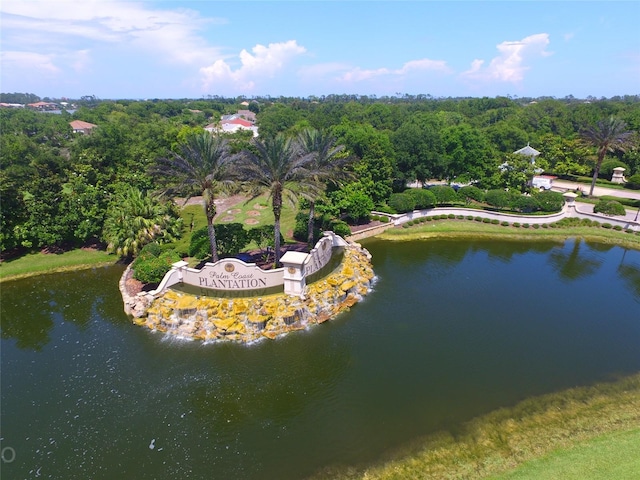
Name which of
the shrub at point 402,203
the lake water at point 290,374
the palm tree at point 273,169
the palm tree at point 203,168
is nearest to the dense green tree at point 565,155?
the shrub at point 402,203

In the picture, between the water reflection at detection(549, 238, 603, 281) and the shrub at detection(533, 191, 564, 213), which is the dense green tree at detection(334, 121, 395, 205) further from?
the water reflection at detection(549, 238, 603, 281)

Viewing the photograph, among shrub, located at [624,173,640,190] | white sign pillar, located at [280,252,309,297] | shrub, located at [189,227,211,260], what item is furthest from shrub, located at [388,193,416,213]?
shrub, located at [624,173,640,190]

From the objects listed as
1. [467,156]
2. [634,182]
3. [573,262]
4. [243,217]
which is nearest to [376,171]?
[243,217]

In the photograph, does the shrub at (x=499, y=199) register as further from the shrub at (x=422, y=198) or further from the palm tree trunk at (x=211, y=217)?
the palm tree trunk at (x=211, y=217)

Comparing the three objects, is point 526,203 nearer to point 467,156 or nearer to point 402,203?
point 467,156

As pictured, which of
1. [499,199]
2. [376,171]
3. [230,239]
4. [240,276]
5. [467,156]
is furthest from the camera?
[467,156]
